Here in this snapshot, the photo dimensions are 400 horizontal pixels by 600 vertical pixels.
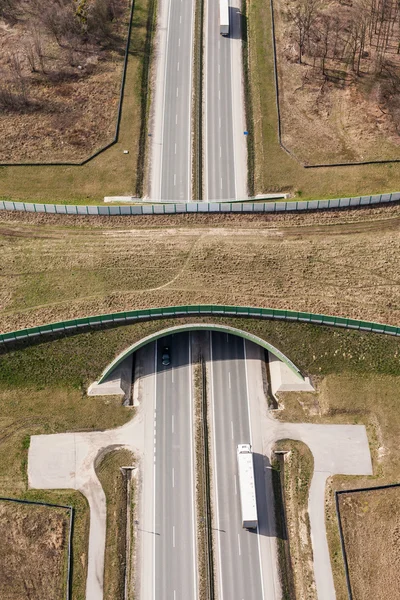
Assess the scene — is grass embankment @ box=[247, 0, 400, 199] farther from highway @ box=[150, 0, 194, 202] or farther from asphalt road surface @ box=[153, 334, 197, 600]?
asphalt road surface @ box=[153, 334, 197, 600]

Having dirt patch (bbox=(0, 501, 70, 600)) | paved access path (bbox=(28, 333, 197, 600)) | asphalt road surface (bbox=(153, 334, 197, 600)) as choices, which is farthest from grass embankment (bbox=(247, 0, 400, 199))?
dirt patch (bbox=(0, 501, 70, 600))

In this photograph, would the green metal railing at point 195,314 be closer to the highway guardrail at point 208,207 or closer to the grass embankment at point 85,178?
the highway guardrail at point 208,207

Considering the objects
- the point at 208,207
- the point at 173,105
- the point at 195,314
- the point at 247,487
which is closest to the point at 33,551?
the point at 247,487

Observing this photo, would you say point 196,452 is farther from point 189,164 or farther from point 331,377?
point 189,164

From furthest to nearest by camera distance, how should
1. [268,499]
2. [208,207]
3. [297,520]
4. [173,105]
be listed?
1. [173,105]
2. [208,207]
3. [268,499]
4. [297,520]

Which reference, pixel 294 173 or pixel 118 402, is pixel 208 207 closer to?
pixel 294 173

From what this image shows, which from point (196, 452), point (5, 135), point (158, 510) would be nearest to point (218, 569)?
point (158, 510)

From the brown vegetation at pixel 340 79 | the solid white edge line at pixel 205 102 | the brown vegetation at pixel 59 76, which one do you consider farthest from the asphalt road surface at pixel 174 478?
the brown vegetation at pixel 59 76
